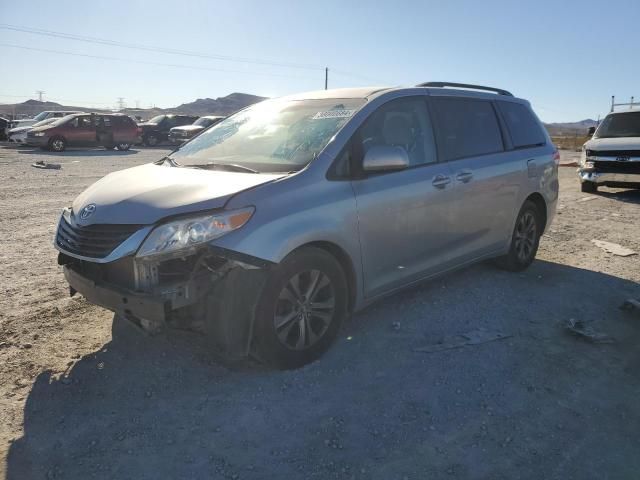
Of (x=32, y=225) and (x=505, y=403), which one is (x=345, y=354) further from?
(x=32, y=225)

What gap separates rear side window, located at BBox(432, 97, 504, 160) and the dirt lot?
1.37 meters

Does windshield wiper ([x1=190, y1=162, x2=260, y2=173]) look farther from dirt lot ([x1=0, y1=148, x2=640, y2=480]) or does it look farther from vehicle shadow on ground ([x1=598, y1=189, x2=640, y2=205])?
vehicle shadow on ground ([x1=598, y1=189, x2=640, y2=205])

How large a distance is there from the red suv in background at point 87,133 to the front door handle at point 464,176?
68.3 feet

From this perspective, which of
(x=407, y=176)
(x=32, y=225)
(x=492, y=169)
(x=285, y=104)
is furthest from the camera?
(x=32, y=225)

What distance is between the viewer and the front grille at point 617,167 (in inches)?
435

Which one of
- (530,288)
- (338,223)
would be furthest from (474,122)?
(338,223)

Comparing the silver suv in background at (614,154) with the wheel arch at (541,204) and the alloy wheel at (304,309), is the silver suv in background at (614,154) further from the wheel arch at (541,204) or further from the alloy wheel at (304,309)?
the alloy wheel at (304,309)

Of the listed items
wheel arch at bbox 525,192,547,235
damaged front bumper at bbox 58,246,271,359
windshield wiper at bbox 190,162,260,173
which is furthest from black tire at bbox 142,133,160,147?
damaged front bumper at bbox 58,246,271,359

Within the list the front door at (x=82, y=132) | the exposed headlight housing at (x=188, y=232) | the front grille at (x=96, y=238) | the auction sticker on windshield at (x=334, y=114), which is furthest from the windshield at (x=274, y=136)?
the front door at (x=82, y=132)

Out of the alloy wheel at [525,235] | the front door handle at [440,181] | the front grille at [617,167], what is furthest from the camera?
the front grille at [617,167]

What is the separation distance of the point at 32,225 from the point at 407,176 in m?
5.62

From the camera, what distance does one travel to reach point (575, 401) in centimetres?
320

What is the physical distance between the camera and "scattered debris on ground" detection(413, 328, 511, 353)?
3849mm

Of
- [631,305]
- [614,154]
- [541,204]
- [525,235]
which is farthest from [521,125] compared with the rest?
[614,154]
